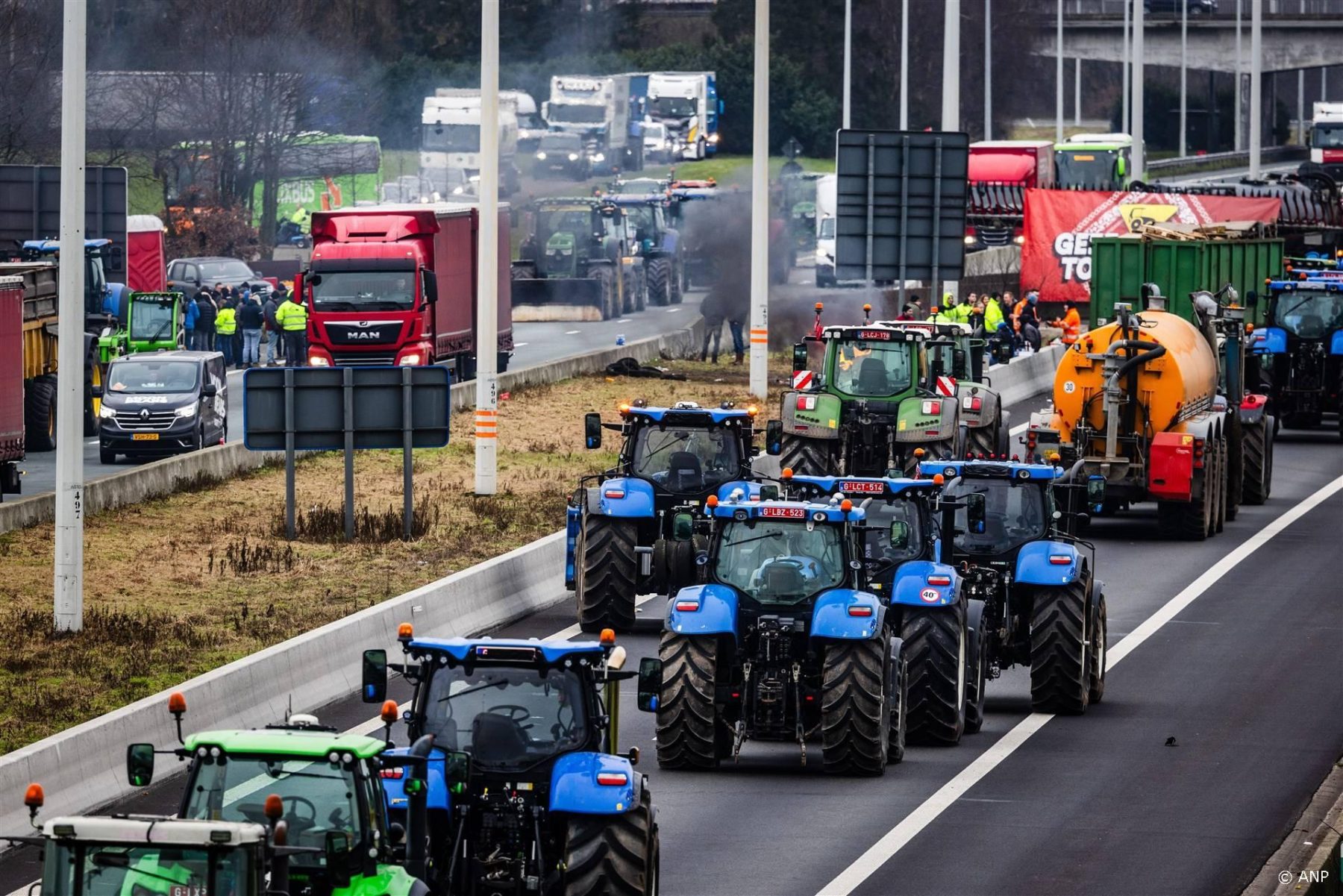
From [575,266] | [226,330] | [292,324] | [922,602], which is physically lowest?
[922,602]

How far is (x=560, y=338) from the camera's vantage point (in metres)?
61.9

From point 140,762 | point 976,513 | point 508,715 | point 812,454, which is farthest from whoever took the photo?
point 812,454

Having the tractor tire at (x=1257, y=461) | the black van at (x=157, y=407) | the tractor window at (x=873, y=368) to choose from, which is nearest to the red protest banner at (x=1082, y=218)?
the tractor tire at (x=1257, y=461)

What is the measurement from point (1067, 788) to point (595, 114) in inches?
3056

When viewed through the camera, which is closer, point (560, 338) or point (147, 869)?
point (147, 869)

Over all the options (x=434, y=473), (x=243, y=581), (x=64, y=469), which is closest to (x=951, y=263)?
(x=434, y=473)

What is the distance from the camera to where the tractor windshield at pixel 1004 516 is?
73.9 ft

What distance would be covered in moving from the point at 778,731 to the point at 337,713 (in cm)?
465

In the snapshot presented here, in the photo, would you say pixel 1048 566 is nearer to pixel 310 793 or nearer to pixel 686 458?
pixel 686 458

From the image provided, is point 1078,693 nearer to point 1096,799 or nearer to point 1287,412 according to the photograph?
point 1096,799

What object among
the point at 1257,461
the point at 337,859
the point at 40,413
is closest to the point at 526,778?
the point at 337,859

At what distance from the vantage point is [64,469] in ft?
79.8

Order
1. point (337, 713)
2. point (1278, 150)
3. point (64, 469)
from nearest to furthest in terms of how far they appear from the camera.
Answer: point (337, 713)
point (64, 469)
point (1278, 150)

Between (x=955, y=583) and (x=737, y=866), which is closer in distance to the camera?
(x=737, y=866)
